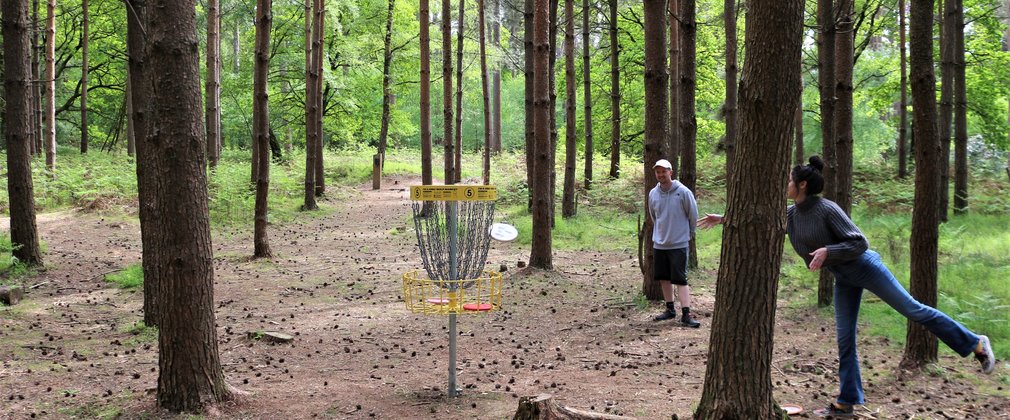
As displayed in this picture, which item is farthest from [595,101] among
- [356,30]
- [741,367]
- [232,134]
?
[232,134]

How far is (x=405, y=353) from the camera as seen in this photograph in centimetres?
822

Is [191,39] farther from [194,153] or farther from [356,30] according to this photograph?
[356,30]

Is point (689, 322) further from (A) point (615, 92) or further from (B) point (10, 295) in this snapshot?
(A) point (615, 92)

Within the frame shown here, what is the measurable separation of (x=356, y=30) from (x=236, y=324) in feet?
82.4

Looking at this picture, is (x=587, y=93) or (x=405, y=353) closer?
(x=405, y=353)

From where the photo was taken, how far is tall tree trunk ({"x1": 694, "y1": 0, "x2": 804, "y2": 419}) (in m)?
4.29

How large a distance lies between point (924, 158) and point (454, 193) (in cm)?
411

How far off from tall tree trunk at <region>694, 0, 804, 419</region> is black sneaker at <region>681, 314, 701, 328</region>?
4.43 metres

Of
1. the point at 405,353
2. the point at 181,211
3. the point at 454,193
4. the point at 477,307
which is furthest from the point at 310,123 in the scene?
the point at 477,307

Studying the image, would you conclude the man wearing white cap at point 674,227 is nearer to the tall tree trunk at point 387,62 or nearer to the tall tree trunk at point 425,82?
the tall tree trunk at point 425,82

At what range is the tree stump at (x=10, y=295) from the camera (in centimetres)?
1005

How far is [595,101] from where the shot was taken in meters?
27.4

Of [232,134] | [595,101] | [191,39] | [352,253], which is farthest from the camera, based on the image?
[232,134]

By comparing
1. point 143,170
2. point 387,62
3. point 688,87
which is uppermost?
point 387,62
